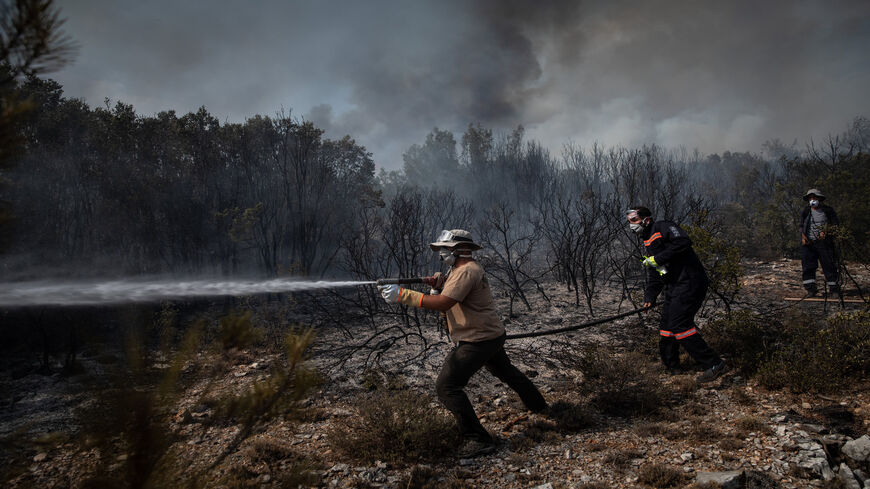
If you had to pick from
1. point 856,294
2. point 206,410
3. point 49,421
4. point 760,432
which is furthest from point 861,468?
point 49,421

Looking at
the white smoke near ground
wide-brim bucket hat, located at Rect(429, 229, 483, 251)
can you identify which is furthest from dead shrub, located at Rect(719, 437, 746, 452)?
the white smoke near ground

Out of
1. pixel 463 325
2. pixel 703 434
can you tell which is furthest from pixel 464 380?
pixel 703 434

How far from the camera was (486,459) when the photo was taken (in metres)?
3.02

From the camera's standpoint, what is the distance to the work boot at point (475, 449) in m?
3.02

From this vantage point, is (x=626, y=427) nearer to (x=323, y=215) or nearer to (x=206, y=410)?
(x=206, y=410)

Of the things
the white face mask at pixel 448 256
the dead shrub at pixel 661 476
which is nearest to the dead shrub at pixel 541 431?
the dead shrub at pixel 661 476

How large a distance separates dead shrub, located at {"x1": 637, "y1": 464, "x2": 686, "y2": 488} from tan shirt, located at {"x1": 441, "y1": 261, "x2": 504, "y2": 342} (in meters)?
1.29

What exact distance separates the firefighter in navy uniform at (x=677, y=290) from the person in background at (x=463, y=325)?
2.07 meters

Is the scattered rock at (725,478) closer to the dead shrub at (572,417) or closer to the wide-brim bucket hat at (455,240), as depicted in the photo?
the dead shrub at (572,417)

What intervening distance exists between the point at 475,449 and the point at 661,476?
1.23m

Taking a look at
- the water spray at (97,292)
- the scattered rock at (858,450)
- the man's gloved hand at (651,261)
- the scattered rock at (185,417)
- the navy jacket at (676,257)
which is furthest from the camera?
the water spray at (97,292)

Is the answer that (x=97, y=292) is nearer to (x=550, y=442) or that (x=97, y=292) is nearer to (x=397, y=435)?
(x=397, y=435)

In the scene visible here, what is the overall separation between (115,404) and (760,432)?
12.7 feet

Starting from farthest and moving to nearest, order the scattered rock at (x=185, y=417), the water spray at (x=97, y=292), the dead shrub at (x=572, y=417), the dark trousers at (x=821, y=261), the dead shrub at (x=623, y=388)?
the dark trousers at (x=821, y=261) < the water spray at (x=97, y=292) < the dead shrub at (x=623, y=388) < the dead shrub at (x=572, y=417) < the scattered rock at (x=185, y=417)
